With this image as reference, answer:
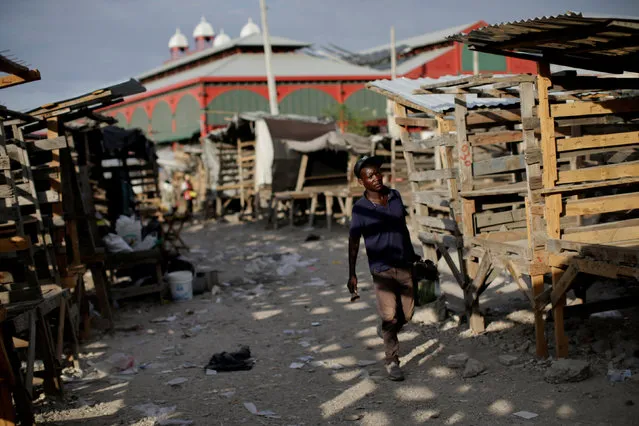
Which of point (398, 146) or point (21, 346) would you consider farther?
point (398, 146)

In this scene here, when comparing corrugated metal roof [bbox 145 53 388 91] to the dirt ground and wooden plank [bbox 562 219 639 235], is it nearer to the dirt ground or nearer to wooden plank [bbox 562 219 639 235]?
the dirt ground

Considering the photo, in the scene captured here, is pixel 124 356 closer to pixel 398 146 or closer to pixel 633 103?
pixel 633 103

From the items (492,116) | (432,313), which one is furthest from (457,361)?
(492,116)

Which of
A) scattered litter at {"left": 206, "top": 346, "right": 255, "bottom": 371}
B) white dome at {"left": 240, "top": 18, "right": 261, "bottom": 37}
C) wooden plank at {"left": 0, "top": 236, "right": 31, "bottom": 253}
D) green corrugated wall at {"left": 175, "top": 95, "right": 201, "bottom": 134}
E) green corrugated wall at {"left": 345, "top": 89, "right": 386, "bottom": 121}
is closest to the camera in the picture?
wooden plank at {"left": 0, "top": 236, "right": 31, "bottom": 253}

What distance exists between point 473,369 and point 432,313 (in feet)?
5.99

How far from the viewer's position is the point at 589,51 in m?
5.01

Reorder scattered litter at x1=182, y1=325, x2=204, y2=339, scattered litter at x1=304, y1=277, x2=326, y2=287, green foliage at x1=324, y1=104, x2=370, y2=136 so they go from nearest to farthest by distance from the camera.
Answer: scattered litter at x1=182, y1=325, x2=204, y2=339, scattered litter at x1=304, y1=277, x2=326, y2=287, green foliage at x1=324, y1=104, x2=370, y2=136

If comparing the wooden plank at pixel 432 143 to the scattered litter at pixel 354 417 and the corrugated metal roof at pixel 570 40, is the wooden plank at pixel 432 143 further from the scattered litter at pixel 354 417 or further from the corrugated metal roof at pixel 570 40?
the scattered litter at pixel 354 417

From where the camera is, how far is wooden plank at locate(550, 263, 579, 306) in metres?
4.87

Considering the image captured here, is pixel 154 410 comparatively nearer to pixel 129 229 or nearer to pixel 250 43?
pixel 129 229

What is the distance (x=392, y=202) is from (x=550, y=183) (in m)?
1.29

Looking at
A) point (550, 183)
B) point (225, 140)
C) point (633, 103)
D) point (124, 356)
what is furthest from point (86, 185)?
point (225, 140)

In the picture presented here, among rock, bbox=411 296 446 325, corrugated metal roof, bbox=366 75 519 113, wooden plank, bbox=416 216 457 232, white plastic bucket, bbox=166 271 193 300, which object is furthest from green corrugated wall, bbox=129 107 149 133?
rock, bbox=411 296 446 325

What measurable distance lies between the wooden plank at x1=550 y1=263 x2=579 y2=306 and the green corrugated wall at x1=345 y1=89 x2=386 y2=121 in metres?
29.8
